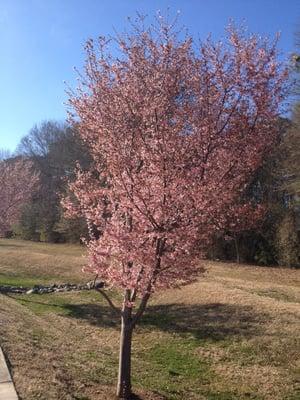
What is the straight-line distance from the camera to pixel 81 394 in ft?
23.0

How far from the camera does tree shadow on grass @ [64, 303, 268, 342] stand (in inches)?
488

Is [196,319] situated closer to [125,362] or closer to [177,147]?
[125,362]

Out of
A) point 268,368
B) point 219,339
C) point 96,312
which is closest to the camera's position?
point 268,368

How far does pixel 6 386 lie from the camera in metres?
6.52

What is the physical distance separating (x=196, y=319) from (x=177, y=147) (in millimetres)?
8307

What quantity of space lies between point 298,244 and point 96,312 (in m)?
12.2

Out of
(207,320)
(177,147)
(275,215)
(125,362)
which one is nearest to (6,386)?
(125,362)

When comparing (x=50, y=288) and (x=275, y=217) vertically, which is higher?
(x=275, y=217)

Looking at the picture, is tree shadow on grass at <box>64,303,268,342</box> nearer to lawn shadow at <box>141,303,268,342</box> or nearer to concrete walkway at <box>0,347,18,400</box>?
lawn shadow at <box>141,303,268,342</box>

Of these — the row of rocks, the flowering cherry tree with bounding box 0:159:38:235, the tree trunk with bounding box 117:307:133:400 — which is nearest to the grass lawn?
the tree trunk with bounding box 117:307:133:400

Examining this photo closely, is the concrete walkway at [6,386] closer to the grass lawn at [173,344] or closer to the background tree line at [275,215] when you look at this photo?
the grass lawn at [173,344]

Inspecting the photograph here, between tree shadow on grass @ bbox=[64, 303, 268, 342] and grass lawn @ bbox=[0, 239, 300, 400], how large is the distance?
3 centimetres

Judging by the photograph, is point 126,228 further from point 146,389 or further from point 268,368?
point 268,368

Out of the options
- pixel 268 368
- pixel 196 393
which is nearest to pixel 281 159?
pixel 268 368
